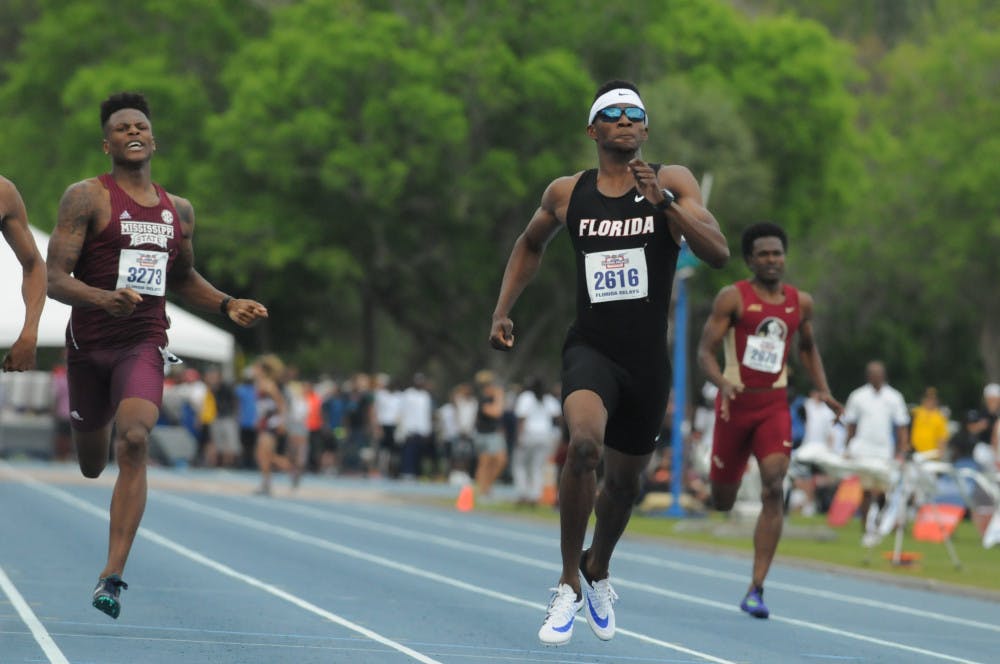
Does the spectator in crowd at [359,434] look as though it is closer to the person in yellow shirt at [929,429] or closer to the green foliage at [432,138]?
the green foliage at [432,138]

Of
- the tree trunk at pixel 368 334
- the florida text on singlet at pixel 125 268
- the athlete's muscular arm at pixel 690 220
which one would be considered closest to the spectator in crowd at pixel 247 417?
the tree trunk at pixel 368 334

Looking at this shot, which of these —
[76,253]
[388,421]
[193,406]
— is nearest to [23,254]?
[76,253]

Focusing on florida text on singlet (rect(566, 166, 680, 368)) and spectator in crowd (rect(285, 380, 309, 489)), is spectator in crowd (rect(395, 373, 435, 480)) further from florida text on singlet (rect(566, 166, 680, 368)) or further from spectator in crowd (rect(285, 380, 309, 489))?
florida text on singlet (rect(566, 166, 680, 368))

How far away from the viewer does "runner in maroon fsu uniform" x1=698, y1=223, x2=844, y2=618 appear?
1268 cm

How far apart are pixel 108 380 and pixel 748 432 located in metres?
4.47

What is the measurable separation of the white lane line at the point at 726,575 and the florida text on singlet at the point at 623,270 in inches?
193

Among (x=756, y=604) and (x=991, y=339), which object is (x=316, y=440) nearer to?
(x=756, y=604)

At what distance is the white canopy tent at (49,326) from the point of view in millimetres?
31406

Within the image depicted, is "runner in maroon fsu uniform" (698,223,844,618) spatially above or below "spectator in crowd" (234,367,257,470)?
below

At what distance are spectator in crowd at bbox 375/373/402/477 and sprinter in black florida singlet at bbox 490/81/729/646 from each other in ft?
97.4

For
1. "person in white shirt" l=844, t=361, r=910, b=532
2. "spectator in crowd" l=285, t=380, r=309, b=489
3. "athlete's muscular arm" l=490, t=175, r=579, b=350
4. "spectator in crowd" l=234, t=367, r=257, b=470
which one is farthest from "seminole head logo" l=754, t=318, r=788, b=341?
"spectator in crowd" l=234, t=367, r=257, b=470

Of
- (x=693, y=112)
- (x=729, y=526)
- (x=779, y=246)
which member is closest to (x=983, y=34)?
(x=693, y=112)

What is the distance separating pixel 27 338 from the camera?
29.8 ft

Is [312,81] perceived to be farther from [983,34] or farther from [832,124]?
[983,34]
